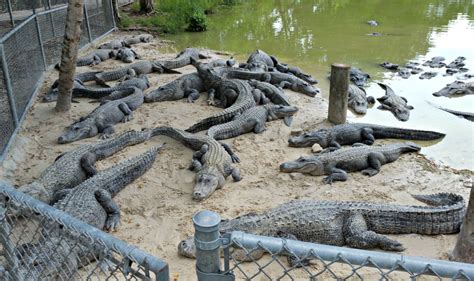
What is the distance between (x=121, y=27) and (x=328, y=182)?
12.3 meters

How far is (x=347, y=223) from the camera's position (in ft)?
12.5

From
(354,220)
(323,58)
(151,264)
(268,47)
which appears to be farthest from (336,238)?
(268,47)

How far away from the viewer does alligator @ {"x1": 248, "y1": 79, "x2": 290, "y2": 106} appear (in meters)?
7.67

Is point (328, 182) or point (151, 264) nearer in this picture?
point (151, 264)

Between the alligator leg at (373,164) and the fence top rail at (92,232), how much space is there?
4.13 metres

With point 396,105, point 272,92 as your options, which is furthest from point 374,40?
point 272,92

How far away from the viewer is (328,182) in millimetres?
4922

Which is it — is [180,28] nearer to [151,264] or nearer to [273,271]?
[273,271]

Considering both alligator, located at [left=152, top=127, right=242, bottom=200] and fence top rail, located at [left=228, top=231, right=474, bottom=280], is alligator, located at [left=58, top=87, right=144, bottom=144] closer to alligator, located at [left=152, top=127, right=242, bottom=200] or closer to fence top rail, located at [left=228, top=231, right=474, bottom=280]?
alligator, located at [left=152, top=127, right=242, bottom=200]

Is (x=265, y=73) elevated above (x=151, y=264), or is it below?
below

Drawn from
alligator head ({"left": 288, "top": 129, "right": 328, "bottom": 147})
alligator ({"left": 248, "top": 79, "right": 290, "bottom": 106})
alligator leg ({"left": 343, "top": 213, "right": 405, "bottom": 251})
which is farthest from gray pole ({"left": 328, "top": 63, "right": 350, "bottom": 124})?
alligator leg ({"left": 343, "top": 213, "right": 405, "bottom": 251})

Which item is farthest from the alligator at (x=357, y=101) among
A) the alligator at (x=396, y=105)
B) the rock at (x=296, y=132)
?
the rock at (x=296, y=132)

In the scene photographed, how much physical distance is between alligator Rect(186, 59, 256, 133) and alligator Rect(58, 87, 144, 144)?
1.30m

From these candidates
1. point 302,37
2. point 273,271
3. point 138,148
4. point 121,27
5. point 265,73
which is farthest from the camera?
point 121,27
